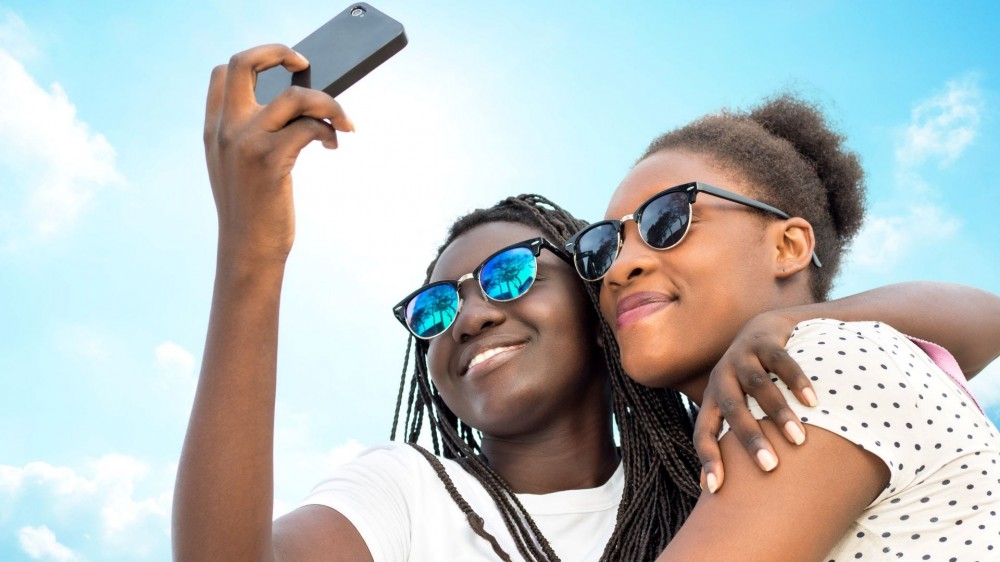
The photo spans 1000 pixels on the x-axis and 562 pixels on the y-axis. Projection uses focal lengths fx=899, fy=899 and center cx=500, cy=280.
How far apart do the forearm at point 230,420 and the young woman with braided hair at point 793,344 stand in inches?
35.8

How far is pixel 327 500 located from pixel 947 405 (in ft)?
5.78

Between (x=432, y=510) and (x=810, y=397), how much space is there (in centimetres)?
166

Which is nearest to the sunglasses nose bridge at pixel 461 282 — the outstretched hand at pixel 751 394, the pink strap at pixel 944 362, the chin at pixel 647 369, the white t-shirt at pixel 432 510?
the white t-shirt at pixel 432 510

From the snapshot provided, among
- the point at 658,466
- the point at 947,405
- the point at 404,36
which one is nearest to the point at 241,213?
the point at 404,36

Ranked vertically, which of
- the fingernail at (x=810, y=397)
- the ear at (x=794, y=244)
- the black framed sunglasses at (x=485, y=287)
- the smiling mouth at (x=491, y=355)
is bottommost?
the fingernail at (x=810, y=397)

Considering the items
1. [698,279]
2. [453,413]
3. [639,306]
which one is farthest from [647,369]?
[453,413]

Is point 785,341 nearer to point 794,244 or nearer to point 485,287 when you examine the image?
point 794,244

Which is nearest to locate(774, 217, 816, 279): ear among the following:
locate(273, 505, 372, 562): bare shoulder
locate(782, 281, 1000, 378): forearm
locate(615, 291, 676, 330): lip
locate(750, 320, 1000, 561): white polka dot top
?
locate(782, 281, 1000, 378): forearm

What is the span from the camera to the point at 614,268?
9.21ft

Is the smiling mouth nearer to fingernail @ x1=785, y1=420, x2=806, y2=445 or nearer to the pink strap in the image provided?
the pink strap

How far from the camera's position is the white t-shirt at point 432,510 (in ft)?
9.30

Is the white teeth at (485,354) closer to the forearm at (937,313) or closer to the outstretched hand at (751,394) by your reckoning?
the forearm at (937,313)

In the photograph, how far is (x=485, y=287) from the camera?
3510 millimetres

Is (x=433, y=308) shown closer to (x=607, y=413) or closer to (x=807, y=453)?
(x=607, y=413)
